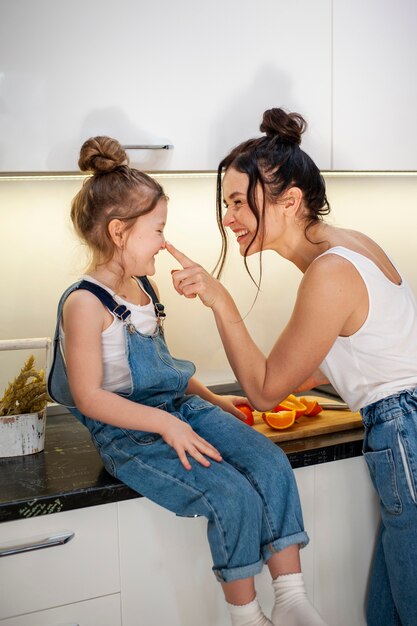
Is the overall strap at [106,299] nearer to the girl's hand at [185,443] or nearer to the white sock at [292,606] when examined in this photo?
the girl's hand at [185,443]

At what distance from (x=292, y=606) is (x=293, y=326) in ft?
1.64

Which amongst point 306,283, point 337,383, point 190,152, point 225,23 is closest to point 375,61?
point 225,23

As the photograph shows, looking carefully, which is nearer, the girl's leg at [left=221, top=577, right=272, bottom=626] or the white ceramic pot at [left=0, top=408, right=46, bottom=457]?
the girl's leg at [left=221, top=577, right=272, bottom=626]

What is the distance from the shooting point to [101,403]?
1.29 m

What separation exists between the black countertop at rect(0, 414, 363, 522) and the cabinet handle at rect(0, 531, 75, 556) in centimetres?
5

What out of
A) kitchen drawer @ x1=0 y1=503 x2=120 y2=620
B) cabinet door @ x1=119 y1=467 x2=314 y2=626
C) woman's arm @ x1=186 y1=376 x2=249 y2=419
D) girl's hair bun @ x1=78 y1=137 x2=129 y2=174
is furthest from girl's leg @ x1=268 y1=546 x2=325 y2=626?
girl's hair bun @ x1=78 y1=137 x2=129 y2=174

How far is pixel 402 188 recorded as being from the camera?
2.15 metres

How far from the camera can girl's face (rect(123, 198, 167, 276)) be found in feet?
4.64

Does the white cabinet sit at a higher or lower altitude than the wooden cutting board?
lower

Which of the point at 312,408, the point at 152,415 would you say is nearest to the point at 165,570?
the point at 152,415

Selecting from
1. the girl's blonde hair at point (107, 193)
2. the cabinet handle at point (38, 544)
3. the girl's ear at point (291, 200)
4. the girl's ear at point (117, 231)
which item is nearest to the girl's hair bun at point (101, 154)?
the girl's blonde hair at point (107, 193)

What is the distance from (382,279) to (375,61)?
0.61 meters

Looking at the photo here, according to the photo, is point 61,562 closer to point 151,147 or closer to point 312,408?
point 312,408

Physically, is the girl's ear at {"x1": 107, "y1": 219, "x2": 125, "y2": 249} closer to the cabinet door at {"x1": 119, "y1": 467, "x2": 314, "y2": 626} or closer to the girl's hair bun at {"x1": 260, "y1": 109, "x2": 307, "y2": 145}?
the girl's hair bun at {"x1": 260, "y1": 109, "x2": 307, "y2": 145}
